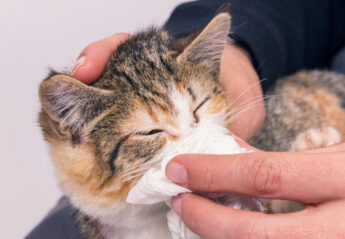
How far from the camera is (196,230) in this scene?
2.01ft

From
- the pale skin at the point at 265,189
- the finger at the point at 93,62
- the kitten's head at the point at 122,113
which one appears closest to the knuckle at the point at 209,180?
the pale skin at the point at 265,189

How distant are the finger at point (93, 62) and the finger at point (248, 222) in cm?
40

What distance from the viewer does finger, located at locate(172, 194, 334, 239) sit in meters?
0.55

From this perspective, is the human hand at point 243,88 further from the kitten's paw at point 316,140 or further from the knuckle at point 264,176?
the knuckle at point 264,176

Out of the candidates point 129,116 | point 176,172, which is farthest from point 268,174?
point 129,116

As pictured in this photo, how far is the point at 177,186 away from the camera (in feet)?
2.05

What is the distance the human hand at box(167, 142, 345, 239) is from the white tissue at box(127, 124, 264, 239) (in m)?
0.03

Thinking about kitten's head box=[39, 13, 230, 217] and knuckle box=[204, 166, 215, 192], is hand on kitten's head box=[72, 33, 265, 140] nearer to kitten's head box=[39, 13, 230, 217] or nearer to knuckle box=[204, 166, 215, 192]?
kitten's head box=[39, 13, 230, 217]

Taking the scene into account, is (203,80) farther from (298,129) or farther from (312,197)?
(298,129)

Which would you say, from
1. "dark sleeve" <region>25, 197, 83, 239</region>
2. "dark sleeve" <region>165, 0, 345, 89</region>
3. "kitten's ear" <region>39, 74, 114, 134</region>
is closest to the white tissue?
"kitten's ear" <region>39, 74, 114, 134</region>

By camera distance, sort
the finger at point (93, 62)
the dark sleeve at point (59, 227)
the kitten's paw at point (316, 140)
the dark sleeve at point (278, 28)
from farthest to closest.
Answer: the dark sleeve at point (278, 28), the dark sleeve at point (59, 227), the kitten's paw at point (316, 140), the finger at point (93, 62)

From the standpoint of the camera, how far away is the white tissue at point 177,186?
0.62 meters

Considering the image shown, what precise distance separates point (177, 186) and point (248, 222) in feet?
0.49

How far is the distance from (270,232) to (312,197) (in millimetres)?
107
